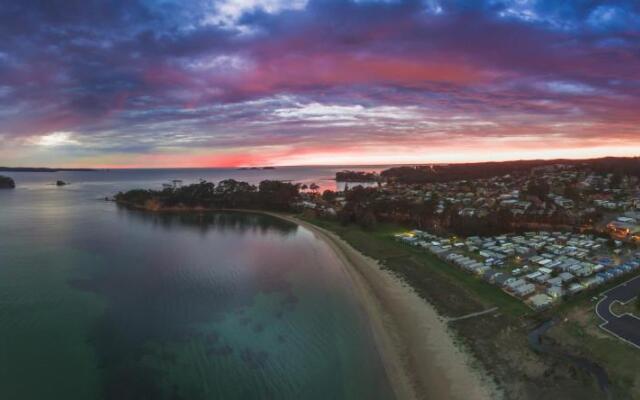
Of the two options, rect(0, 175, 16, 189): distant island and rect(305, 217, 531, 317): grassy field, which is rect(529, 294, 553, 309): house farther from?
rect(0, 175, 16, 189): distant island

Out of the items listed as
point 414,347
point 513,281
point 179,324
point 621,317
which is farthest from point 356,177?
point 414,347

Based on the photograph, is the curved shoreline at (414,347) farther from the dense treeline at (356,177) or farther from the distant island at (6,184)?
the distant island at (6,184)

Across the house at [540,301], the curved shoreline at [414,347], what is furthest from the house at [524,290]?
the curved shoreline at [414,347]

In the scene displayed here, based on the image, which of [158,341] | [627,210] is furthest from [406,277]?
[627,210]

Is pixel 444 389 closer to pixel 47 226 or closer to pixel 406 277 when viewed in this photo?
pixel 406 277

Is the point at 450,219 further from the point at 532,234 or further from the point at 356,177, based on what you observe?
the point at 356,177
